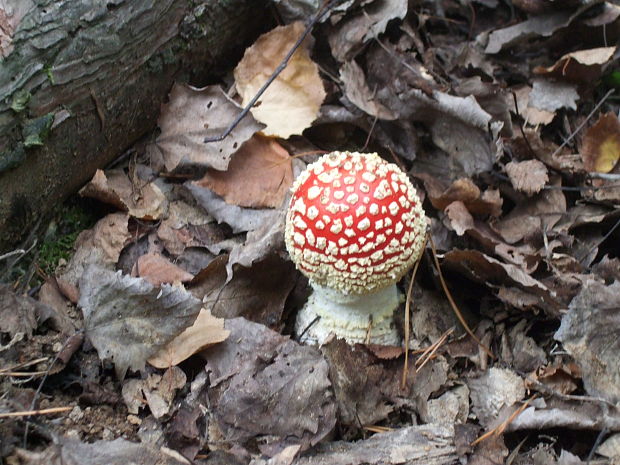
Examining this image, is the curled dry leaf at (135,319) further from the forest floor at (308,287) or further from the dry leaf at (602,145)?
the dry leaf at (602,145)

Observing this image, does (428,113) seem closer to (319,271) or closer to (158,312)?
(319,271)

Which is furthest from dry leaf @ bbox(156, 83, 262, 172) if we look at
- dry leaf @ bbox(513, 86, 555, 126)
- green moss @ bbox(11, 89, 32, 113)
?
dry leaf @ bbox(513, 86, 555, 126)

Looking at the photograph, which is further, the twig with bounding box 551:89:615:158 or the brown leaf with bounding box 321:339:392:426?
the twig with bounding box 551:89:615:158

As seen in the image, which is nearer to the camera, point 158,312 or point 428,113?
point 158,312

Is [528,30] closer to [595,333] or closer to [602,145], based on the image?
[602,145]

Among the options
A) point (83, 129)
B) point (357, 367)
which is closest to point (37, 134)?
point (83, 129)

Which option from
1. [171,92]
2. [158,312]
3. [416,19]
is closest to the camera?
[158,312]

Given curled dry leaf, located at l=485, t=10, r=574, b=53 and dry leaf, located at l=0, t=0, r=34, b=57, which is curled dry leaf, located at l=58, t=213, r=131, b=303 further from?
curled dry leaf, located at l=485, t=10, r=574, b=53
